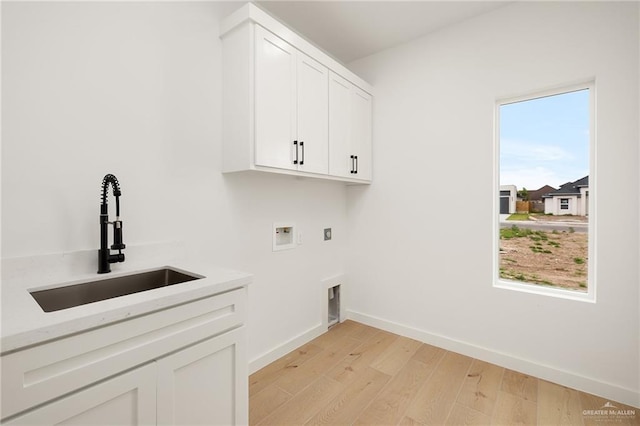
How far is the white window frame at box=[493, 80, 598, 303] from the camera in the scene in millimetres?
2016

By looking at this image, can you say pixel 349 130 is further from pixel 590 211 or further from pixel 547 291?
pixel 547 291

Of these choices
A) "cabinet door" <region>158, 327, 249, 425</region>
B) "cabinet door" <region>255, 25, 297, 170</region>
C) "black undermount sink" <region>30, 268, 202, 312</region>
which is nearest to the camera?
"cabinet door" <region>158, 327, 249, 425</region>

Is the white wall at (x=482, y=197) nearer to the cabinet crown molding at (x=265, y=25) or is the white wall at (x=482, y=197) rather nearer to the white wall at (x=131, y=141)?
the cabinet crown molding at (x=265, y=25)

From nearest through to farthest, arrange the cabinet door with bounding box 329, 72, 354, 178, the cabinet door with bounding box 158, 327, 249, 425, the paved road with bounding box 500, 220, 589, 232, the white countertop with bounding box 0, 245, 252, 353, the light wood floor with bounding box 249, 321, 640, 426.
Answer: the white countertop with bounding box 0, 245, 252, 353 → the cabinet door with bounding box 158, 327, 249, 425 → the light wood floor with bounding box 249, 321, 640, 426 → the paved road with bounding box 500, 220, 589, 232 → the cabinet door with bounding box 329, 72, 354, 178

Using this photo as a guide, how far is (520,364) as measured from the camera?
2213 mm

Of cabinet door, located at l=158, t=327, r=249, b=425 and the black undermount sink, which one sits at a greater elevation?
the black undermount sink

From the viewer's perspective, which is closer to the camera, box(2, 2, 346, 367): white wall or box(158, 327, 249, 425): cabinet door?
box(158, 327, 249, 425): cabinet door

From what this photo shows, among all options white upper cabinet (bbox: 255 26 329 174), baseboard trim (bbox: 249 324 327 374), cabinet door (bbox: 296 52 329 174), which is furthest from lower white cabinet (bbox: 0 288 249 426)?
cabinet door (bbox: 296 52 329 174)

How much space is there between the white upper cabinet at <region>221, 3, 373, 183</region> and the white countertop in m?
0.77

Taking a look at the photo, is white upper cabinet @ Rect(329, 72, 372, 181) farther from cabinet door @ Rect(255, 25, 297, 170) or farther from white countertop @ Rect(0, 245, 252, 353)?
white countertop @ Rect(0, 245, 252, 353)

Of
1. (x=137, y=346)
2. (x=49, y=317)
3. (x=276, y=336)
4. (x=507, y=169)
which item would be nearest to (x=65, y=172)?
(x=49, y=317)

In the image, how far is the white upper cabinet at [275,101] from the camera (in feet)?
6.03

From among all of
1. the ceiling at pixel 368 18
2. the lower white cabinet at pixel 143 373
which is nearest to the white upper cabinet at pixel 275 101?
the ceiling at pixel 368 18

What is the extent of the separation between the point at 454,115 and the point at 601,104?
892 millimetres
